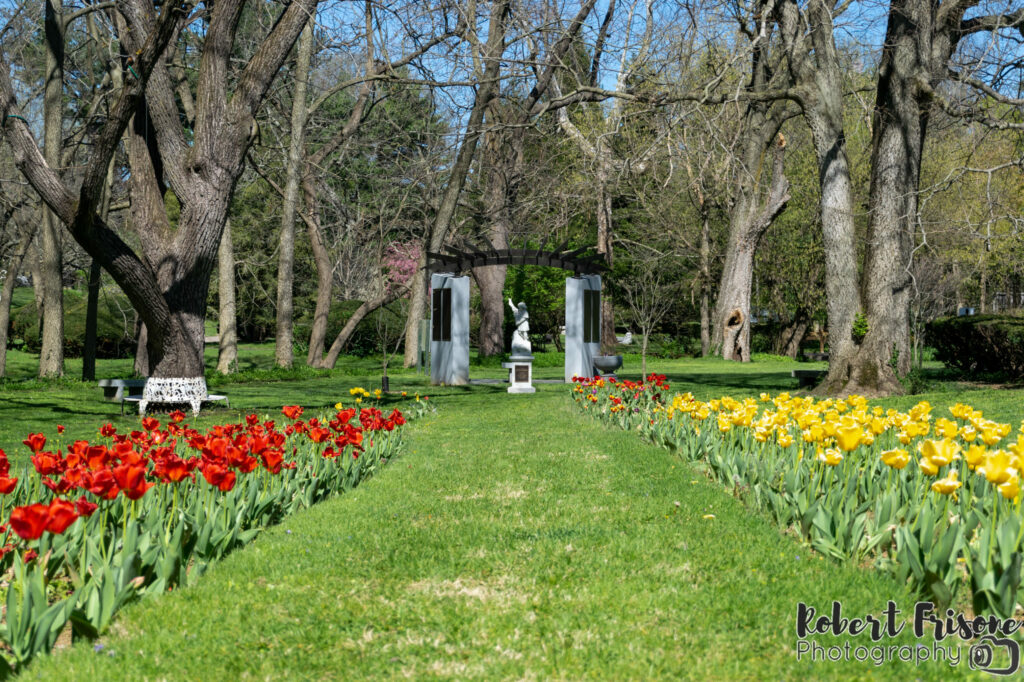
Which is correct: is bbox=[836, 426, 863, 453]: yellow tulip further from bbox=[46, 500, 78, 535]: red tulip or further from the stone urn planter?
the stone urn planter

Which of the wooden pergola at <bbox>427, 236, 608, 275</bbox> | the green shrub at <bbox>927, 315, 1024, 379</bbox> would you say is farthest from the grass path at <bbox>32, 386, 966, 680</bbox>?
the wooden pergola at <bbox>427, 236, 608, 275</bbox>

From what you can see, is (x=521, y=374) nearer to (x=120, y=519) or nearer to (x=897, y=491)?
(x=897, y=491)

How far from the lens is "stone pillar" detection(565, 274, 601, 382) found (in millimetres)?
19281

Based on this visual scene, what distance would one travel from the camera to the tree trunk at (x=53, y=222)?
1653 cm

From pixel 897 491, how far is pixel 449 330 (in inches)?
573

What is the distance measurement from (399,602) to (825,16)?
38.7ft

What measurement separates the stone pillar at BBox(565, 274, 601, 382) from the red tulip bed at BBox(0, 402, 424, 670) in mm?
13312

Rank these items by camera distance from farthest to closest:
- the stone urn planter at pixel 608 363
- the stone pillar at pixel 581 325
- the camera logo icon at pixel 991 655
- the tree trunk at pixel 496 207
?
the tree trunk at pixel 496 207 → the stone pillar at pixel 581 325 → the stone urn planter at pixel 608 363 → the camera logo icon at pixel 991 655

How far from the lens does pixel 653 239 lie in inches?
1373

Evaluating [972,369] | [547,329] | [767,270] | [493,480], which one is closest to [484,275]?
[547,329]

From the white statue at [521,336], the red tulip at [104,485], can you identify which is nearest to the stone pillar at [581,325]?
the white statue at [521,336]

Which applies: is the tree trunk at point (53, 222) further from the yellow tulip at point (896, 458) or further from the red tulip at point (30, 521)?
the yellow tulip at point (896, 458)

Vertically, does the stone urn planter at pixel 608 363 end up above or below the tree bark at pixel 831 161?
below

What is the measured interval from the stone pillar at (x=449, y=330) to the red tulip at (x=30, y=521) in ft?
51.2
